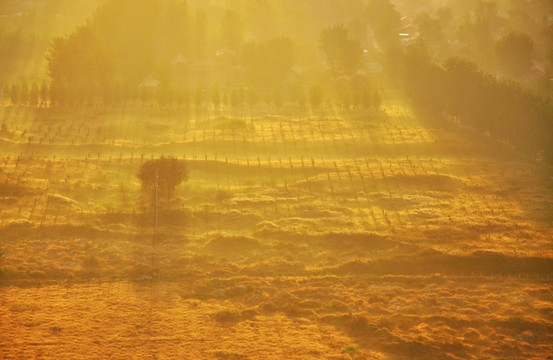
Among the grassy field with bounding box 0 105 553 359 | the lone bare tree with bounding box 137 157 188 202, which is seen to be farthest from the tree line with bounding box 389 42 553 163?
the lone bare tree with bounding box 137 157 188 202

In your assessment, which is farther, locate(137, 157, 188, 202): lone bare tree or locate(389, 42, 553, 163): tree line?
locate(389, 42, 553, 163): tree line

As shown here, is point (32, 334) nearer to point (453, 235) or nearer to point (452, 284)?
point (452, 284)

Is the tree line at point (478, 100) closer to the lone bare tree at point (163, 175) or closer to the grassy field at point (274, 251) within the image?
the grassy field at point (274, 251)

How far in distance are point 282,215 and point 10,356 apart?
35216mm

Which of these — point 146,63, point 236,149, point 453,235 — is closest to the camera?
point 453,235

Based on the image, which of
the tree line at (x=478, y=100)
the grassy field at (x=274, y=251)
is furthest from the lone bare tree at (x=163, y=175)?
the tree line at (x=478, y=100)

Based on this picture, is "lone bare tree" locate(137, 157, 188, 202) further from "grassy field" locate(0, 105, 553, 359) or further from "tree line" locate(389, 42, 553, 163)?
"tree line" locate(389, 42, 553, 163)

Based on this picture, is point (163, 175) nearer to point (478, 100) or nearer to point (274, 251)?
point (274, 251)

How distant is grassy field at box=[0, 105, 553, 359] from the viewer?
3888 centimetres

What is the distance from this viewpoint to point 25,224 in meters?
55.2

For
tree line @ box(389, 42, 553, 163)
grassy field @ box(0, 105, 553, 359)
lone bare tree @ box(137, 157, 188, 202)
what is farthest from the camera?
tree line @ box(389, 42, 553, 163)

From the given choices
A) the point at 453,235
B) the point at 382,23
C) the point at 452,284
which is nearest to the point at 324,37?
the point at 382,23

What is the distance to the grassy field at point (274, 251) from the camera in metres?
38.9

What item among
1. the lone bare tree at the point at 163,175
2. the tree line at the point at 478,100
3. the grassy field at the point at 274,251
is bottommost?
the grassy field at the point at 274,251
